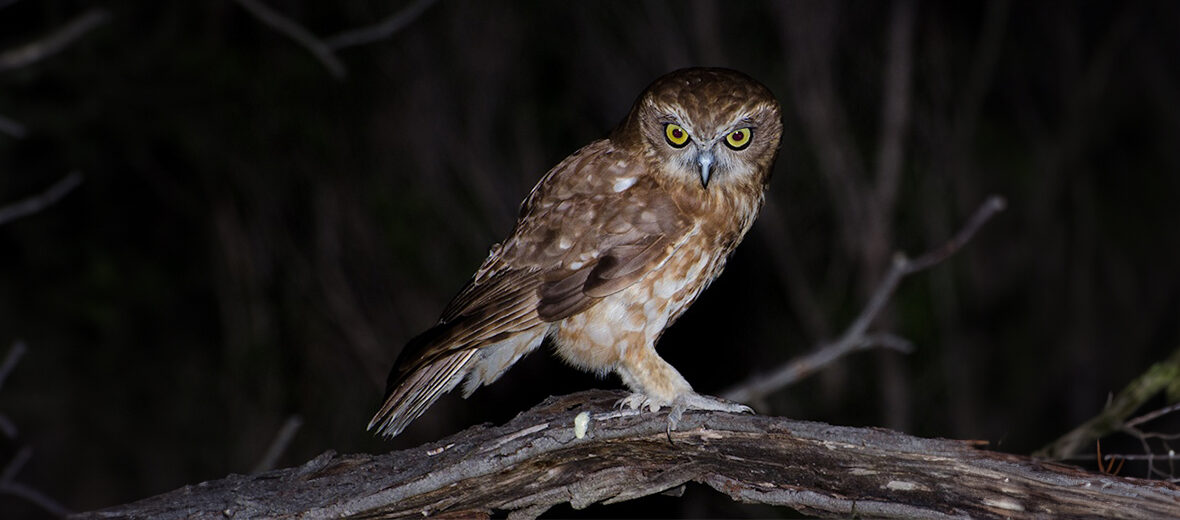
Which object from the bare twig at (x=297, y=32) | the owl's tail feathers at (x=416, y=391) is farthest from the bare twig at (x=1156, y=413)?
the bare twig at (x=297, y=32)

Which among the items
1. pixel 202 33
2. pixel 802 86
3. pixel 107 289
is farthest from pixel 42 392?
pixel 802 86

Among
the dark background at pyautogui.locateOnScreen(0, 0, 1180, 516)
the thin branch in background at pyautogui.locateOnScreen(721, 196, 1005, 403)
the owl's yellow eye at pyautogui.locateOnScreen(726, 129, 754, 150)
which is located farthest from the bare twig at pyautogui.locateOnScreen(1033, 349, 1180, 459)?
the dark background at pyautogui.locateOnScreen(0, 0, 1180, 516)

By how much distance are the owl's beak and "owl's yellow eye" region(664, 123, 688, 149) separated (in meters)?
0.06

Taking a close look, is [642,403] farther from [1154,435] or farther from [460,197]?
[460,197]

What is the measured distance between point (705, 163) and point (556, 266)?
539 millimetres

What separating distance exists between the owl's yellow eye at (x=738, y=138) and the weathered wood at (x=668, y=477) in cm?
86

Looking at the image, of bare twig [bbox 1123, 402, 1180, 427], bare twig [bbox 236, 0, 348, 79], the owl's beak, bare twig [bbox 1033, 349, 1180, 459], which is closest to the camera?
bare twig [bbox 1123, 402, 1180, 427]

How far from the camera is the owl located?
296cm

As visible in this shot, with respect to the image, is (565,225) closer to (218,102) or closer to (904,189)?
(904,189)

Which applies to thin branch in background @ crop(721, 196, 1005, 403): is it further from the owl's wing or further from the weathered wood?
the weathered wood

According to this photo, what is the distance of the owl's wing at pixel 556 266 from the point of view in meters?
2.99

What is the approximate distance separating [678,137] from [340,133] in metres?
3.86

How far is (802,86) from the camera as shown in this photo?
591cm

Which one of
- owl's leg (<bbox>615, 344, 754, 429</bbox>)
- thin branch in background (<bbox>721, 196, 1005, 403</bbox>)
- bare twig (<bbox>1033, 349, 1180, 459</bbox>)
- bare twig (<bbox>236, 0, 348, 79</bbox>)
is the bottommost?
owl's leg (<bbox>615, 344, 754, 429</bbox>)
